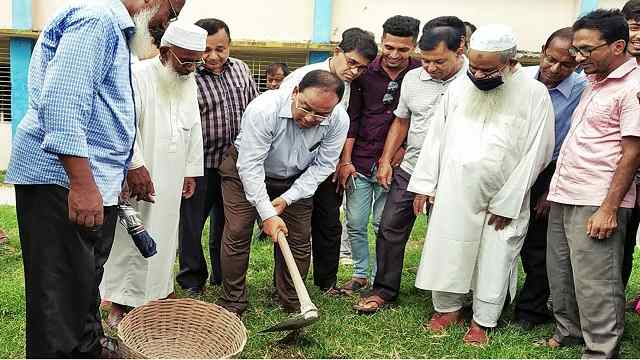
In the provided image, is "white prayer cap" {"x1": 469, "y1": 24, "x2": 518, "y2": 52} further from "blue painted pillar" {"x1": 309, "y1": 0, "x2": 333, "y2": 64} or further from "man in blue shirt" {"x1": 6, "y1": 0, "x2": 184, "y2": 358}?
"blue painted pillar" {"x1": 309, "y1": 0, "x2": 333, "y2": 64}

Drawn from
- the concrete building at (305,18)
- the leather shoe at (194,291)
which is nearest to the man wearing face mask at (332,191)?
the leather shoe at (194,291)

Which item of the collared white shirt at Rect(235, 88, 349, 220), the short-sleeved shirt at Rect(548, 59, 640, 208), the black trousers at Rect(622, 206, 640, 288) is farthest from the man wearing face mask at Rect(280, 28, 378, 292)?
the black trousers at Rect(622, 206, 640, 288)

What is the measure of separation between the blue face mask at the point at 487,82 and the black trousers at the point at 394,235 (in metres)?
0.85

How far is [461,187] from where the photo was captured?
370 cm

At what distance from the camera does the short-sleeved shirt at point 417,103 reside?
4145 millimetres

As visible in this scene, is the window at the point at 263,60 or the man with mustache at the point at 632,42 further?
the window at the point at 263,60

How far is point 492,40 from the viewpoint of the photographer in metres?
3.49

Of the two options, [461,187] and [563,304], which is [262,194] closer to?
[461,187]

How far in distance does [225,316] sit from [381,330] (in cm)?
106

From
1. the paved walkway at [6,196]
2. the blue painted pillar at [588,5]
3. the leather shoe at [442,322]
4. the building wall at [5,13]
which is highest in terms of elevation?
the blue painted pillar at [588,5]

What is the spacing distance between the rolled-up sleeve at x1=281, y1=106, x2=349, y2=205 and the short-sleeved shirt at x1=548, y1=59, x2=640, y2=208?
1.33m

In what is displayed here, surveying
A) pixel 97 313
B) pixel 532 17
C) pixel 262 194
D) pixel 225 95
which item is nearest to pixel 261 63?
pixel 532 17

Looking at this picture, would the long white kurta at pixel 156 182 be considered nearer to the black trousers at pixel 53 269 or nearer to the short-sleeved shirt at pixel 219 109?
the short-sleeved shirt at pixel 219 109

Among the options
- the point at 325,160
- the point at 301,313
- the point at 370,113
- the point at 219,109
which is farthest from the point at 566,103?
the point at 219,109
